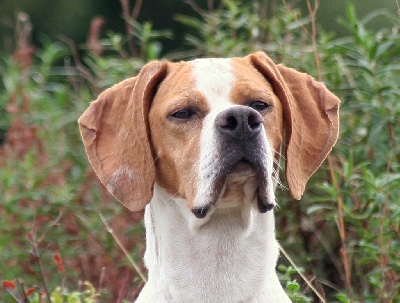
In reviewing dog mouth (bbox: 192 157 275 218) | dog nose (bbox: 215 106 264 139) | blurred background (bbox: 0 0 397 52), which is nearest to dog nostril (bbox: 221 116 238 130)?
dog nose (bbox: 215 106 264 139)

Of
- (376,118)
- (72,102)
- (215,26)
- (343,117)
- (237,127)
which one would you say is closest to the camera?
(237,127)

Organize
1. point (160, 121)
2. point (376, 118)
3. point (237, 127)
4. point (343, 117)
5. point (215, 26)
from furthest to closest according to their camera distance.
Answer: point (215, 26)
point (343, 117)
point (376, 118)
point (160, 121)
point (237, 127)

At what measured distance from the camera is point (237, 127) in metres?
4.55

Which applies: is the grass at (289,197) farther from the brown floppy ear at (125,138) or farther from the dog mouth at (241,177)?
the dog mouth at (241,177)

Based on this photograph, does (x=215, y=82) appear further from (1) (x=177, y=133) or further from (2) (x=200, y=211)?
(2) (x=200, y=211)

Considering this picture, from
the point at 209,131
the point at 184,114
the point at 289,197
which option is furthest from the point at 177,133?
the point at 289,197

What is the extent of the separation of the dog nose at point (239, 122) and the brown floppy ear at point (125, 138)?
1.40 ft

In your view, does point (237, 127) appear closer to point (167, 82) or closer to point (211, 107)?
point (211, 107)

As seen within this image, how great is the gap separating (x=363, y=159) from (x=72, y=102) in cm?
276

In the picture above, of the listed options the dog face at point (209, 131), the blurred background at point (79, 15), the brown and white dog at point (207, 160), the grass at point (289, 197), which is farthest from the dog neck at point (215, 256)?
the blurred background at point (79, 15)

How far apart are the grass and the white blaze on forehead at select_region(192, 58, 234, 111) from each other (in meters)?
1.19

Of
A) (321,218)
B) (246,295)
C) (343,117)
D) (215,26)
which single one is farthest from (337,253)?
(246,295)

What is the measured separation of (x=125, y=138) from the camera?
16.2 ft

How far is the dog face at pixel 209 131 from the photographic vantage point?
4.61 m
